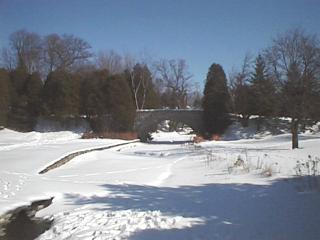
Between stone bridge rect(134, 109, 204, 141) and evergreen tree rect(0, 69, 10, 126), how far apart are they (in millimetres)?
14117

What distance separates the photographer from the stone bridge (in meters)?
46.8

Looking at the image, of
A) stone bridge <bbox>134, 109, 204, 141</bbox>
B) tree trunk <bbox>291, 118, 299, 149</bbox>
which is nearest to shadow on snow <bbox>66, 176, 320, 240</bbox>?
tree trunk <bbox>291, 118, 299, 149</bbox>

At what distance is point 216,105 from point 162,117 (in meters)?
6.67

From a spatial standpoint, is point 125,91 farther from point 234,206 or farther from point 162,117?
point 234,206

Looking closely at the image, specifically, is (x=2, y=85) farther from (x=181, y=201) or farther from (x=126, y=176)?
(x=181, y=201)

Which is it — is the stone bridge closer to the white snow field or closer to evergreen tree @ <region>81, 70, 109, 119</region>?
evergreen tree @ <region>81, 70, 109, 119</region>

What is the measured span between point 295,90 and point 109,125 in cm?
2354

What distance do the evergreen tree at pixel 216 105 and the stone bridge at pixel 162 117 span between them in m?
1.65

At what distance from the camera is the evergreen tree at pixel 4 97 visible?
39.2 m

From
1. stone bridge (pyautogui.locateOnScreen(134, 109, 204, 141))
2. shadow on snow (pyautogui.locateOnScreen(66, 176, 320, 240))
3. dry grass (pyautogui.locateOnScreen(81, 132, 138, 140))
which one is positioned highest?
stone bridge (pyautogui.locateOnScreen(134, 109, 204, 141))

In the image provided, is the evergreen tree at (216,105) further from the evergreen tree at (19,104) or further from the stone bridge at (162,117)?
the evergreen tree at (19,104)

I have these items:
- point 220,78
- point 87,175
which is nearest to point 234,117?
point 220,78

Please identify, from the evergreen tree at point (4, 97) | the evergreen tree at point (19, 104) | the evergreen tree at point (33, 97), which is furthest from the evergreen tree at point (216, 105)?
the evergreen tree at point (4, 97)

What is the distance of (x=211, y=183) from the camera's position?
11.2m
